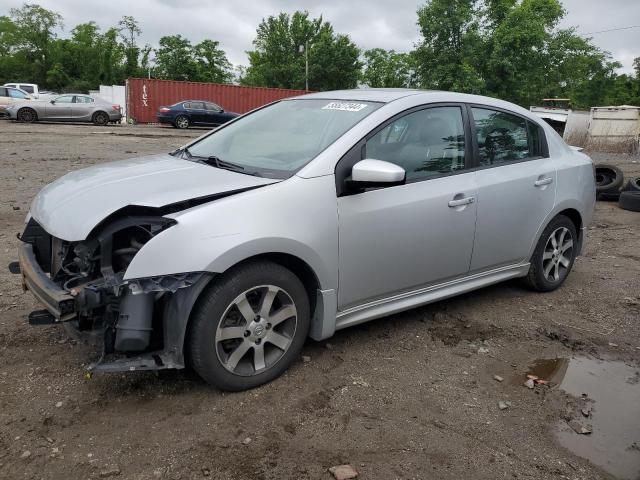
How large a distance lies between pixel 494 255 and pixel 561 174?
104 centimetres

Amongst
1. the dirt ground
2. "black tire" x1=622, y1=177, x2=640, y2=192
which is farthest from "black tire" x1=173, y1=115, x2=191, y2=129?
the dirt ground

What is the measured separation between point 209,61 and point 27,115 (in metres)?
35.6

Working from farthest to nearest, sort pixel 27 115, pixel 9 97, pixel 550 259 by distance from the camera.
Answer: pixel 9 97 → pixel 27 115 → pixel 550 259

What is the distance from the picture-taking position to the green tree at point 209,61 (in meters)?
55.4

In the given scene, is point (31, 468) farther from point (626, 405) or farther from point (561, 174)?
point (561, 174)

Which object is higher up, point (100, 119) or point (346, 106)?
point (346, 106)

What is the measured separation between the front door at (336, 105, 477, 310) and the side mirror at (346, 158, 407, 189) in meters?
0.11

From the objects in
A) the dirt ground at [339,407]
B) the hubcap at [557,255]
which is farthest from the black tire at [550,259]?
the dirt ground at [339,407]

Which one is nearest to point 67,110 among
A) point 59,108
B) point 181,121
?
point 59,108

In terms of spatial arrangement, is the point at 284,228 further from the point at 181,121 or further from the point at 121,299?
the point at 181,121

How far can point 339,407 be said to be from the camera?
2.99 metres

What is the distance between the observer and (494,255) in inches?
166

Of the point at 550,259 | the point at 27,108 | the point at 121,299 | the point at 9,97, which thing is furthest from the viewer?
the point at 9,97

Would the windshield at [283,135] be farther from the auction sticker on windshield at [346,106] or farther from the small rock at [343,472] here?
the small rock at [343,472]
